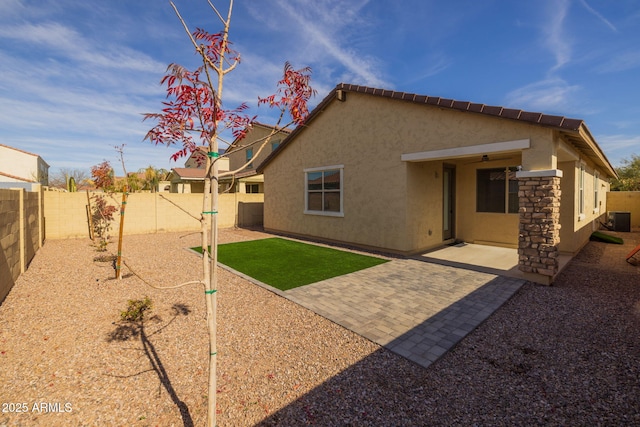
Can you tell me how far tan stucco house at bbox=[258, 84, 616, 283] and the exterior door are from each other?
0.04 meters

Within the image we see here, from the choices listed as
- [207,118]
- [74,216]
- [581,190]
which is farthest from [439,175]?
[74,216]

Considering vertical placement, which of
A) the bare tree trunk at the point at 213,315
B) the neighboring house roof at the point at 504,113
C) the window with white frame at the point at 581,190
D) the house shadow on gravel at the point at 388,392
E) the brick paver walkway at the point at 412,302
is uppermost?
the neighboring house roof at the point at 504,113

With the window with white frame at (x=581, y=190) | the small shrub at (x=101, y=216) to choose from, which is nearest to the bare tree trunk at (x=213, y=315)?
the window with white frame at (x=581, y=190)

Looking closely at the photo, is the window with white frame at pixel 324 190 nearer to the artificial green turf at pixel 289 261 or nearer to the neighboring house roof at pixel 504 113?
the artificial green turf at pixel 289 261

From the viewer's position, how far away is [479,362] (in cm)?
342

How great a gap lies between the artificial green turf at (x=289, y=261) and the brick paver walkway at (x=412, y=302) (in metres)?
0.52

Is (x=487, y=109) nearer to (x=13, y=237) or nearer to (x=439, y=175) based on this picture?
(x=439, y=175)

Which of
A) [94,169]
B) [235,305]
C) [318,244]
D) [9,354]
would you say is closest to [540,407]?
[235,305]

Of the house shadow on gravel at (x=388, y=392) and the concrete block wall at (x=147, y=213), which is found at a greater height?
the concrete block wall at (x=147, y=213)

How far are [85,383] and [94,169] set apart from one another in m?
12.1

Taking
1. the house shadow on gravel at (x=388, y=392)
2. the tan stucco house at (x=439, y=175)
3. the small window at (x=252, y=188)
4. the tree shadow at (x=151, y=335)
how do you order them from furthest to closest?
the small window at (x=252, y=188) → the tan stucco house at (x=439, y=175) → the tree shadow at (x=151, y=335) → the house shadow on gravel at (x=388, y=392)

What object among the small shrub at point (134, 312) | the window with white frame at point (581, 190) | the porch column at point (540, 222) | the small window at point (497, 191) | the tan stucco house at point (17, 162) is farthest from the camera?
the tan stucco house at point (17, 162)

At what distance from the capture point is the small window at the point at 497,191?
9617 millimetres

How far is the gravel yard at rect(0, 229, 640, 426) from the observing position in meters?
2.59
